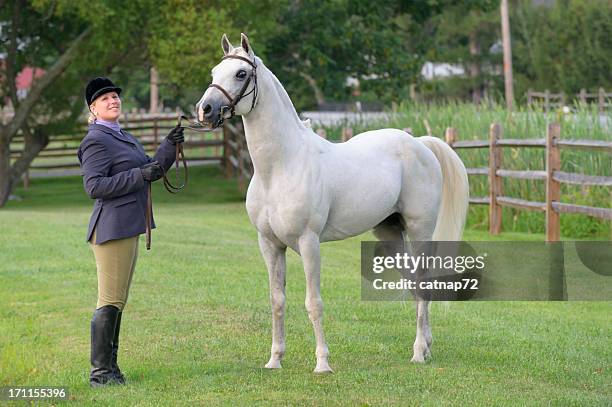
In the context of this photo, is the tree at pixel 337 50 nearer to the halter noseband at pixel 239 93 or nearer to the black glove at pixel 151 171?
the halter noseband at pixel 239 93

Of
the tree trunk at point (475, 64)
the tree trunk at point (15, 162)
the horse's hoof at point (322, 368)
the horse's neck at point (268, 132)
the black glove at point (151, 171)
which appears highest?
the horse's neck at point (268, 132)

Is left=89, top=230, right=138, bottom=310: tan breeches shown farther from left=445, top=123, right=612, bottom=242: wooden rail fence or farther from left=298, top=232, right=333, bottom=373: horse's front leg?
left=445, top=123, right=612, bottom=242: wooden rail fence

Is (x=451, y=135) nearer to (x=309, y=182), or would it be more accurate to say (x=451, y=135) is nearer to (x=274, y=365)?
(x=274, y=365)

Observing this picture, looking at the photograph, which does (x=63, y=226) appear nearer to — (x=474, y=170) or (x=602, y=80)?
(x=474, y=170)

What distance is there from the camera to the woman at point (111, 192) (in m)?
7.07

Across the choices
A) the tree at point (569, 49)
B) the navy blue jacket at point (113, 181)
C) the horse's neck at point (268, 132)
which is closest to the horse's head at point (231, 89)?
the horse's neck at point (268, 132)

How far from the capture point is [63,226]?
18.4 m

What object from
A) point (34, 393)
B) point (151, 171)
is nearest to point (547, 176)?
point (151, 171)

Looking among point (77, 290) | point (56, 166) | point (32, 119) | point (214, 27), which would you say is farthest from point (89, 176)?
point (56, 166)

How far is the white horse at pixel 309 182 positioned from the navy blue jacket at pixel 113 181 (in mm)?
585

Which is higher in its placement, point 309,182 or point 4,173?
point 309,182

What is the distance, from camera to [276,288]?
761cm

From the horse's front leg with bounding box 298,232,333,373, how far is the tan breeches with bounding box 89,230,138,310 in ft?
3.69

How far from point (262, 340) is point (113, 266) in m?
2.11
